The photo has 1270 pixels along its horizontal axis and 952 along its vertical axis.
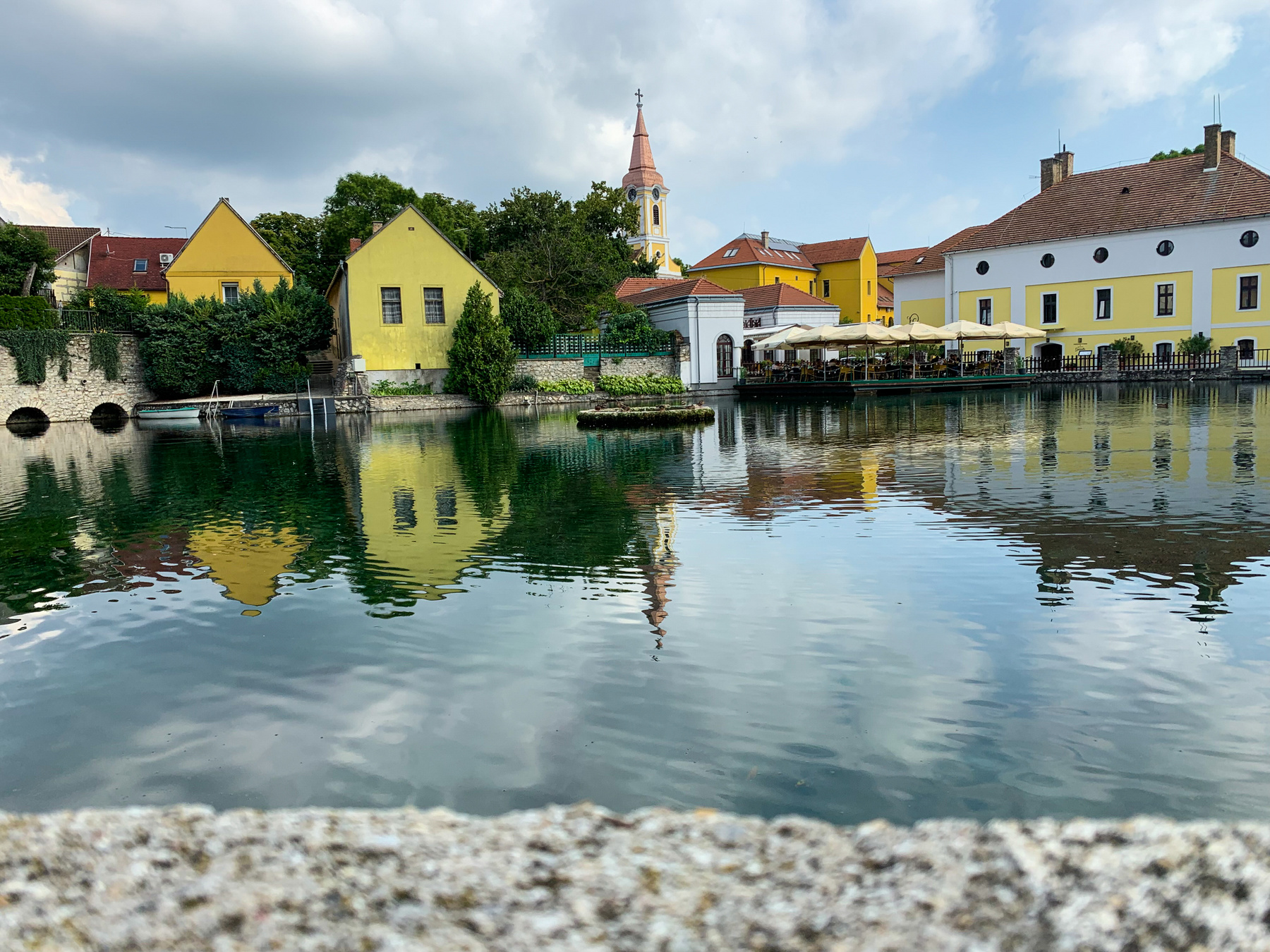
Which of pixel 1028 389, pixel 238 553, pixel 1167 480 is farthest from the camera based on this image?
pixel 1028 389

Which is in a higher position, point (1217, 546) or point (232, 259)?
point (232, 259)

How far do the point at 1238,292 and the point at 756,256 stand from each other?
3090cm

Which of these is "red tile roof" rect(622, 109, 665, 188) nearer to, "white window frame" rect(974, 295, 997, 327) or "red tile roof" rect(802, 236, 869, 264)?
"red tile roof" rect(802, 236, 869, 264)

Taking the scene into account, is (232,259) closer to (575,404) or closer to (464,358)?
(464,358)

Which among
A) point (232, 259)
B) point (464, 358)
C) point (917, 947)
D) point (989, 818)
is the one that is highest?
point (232, 259)

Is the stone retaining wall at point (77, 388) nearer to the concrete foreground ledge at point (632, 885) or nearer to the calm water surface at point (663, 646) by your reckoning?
the calm water surface at point (663, 646)

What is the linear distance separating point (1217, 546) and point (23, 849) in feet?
27.4

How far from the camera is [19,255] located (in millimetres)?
39125

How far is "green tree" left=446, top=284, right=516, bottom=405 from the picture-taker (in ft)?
117

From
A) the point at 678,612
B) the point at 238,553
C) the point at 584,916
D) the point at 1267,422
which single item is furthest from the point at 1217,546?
the point at 1267,422

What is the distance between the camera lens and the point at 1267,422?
18.0m

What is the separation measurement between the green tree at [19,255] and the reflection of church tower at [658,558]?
40.5 metres

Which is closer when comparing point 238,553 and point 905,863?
point 905,863

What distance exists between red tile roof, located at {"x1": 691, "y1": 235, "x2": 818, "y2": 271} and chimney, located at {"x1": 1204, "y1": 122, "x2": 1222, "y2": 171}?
2810 centimetres
